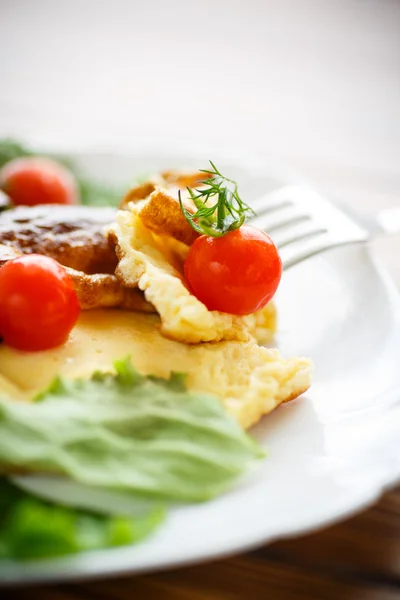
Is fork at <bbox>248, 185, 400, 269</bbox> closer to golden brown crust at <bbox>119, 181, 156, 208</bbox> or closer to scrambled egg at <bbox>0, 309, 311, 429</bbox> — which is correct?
golden brown crust at <bbox>119, 181, 156, 208</bbox>

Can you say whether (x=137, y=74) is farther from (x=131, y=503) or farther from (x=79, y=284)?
(x=131, y=503)

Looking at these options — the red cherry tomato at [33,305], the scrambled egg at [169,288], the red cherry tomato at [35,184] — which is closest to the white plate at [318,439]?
the scrambled egg at [169,288]

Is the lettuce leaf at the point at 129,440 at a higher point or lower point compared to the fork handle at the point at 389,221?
lower

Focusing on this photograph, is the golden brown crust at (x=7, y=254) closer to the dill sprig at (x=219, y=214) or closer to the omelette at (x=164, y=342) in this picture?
the omelette at (x=164, y=342)

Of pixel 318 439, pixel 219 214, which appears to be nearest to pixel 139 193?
pixel 219 214

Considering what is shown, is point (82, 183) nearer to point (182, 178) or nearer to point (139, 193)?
point (182, 178)

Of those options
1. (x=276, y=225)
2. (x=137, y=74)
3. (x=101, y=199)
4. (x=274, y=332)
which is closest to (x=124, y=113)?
(x=137, y=74)
